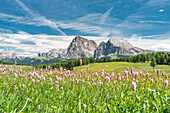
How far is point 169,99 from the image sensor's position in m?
4.56

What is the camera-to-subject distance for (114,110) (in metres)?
3.73

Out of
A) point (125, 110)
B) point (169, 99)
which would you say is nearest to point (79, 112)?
point (125, 110)

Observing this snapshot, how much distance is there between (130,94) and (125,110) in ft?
Result: 5.39

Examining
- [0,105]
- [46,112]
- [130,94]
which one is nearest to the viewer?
[46,112]

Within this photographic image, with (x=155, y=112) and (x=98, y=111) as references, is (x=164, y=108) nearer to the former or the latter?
(x=155, y=112)

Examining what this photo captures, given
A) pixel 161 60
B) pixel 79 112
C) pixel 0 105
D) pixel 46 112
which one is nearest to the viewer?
pixel 46 112

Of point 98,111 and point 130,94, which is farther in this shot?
point 130,94

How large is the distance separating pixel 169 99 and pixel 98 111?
293cm

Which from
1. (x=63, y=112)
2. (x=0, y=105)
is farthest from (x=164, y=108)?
(x=0, y=105)

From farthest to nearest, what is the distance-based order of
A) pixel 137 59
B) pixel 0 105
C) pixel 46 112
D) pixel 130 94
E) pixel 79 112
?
pixel 137 59, pixel 130 94, pixel 0 105, pixel 79 112, pixel 46 112

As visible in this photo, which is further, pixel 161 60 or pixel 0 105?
pixel 161 60

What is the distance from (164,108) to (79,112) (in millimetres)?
2600

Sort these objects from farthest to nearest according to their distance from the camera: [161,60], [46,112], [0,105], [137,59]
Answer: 1. [137,59]
2. [161,60]
3. [0,105]
4. [46,112]

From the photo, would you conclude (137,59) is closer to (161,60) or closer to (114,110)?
(161,60)
